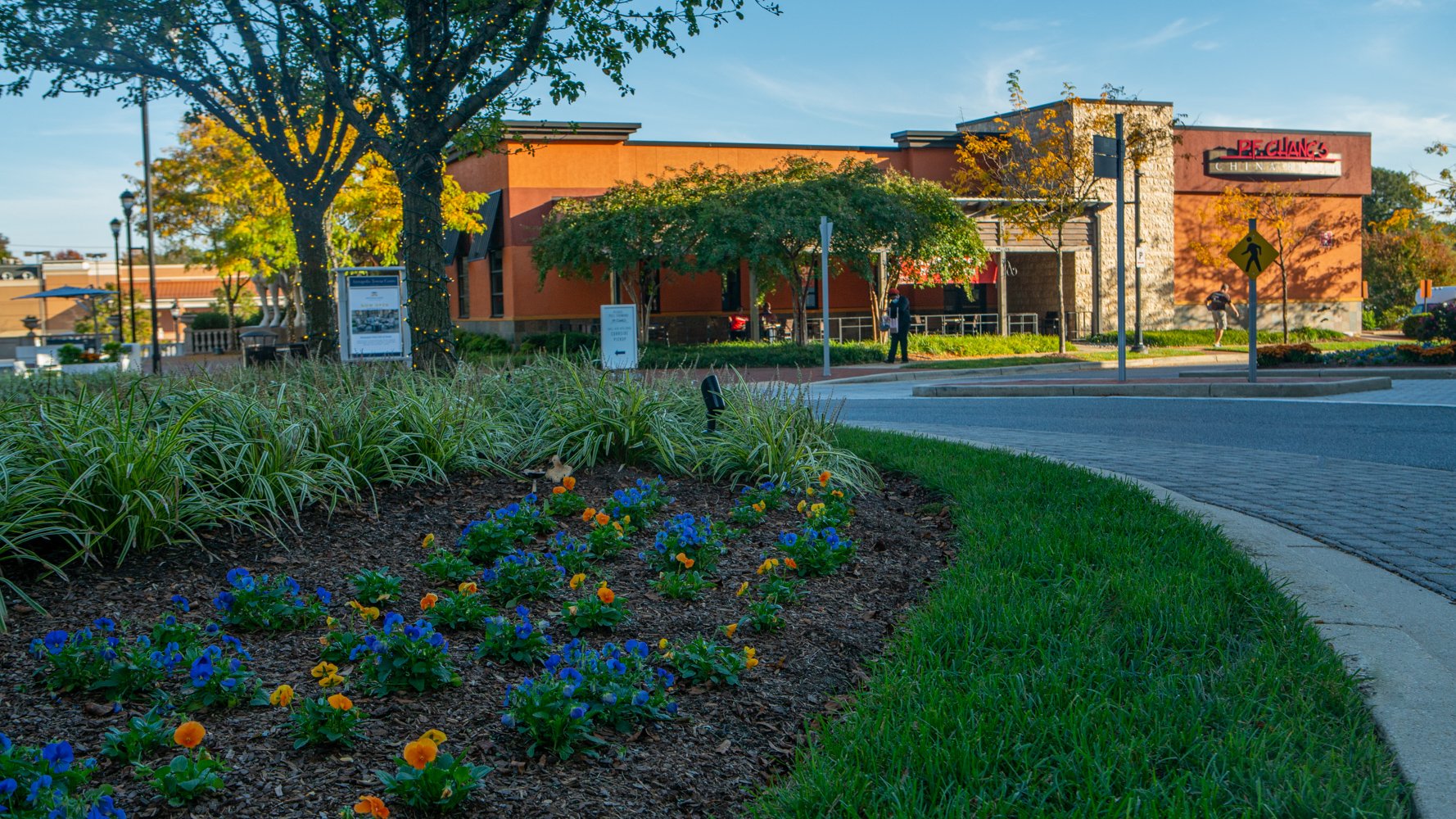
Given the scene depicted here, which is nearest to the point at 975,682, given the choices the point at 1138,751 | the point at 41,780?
the point at 1138,751

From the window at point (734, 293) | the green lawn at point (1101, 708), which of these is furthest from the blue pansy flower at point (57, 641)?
the window at point (734, 293)

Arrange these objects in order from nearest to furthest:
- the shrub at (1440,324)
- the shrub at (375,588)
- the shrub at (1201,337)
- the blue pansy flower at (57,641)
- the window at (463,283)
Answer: the blue pansy flower at (57,641)
the shrub at (375,588)
the shrub at (1440,324)
the shrub at (1201,337)
the window at (463,283)

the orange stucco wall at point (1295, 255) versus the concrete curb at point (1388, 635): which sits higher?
the orange stucco wall at point (1295, 255)

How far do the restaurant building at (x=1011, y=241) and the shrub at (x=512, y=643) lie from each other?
24006 millimetres

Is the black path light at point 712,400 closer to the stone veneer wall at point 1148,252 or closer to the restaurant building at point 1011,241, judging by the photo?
the restaurant building at point 1011,241

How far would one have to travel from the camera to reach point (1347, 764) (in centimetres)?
301

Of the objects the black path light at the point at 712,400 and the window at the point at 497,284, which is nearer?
the black path light at the point at 712,400

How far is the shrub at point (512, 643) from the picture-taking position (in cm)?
370

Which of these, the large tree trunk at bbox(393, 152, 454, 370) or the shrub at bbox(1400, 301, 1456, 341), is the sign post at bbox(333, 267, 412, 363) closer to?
the large tree trunk at bbox(393, 152, 454, 370)

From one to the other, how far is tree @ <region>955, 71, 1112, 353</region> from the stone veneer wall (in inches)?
68.2

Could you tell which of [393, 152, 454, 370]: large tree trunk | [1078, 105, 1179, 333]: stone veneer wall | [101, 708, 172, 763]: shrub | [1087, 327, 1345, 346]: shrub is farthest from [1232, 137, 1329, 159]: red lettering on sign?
[101, 708, 172, 763]: shrub

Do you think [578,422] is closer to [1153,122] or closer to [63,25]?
[63,25]

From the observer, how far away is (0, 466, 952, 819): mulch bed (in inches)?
113

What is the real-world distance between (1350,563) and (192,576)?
5.04 metres
